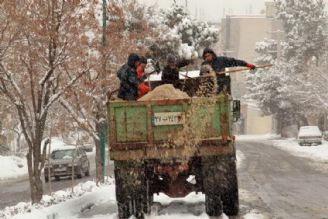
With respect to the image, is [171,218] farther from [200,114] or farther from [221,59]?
[221,59]

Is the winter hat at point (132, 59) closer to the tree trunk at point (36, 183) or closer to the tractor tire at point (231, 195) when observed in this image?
the tractor tire at point (231, 195)

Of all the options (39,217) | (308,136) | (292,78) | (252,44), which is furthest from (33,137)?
(252,44)

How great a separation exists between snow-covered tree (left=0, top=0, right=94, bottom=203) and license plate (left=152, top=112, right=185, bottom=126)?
18.2 feet

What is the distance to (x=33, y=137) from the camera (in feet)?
50.7

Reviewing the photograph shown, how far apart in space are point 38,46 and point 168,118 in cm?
650

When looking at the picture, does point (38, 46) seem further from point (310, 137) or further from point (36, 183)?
point (310, 137)

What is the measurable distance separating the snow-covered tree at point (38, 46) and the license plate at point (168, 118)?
5.55 m

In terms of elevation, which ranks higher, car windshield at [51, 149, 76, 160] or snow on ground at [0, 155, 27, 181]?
car windshield at [51, 149, 76, 160]

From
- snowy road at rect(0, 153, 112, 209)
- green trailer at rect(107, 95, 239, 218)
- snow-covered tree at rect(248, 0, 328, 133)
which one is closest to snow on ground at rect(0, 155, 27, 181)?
snowy road at rect(0, 153, 112, 209)

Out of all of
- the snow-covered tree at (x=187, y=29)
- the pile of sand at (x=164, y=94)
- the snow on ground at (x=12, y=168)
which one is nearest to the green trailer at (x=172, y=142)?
the pile of sand at (x=164, y=94)

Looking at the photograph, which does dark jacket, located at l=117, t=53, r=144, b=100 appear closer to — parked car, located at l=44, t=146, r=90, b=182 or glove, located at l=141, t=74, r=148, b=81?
glove, located at l=141, t=74, r=148, b=81

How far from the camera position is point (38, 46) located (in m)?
15.4

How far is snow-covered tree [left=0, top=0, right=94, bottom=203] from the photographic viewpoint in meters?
14.8

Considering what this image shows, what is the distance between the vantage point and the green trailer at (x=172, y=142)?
10000 millimetres
